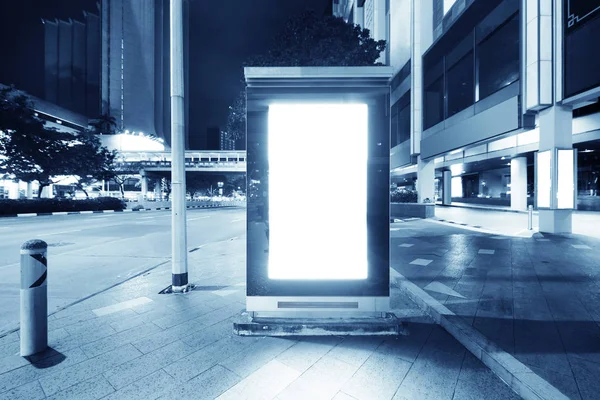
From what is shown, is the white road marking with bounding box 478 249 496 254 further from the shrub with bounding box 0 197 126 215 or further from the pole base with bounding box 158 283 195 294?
the shrub with bounding box 0 197 126 215

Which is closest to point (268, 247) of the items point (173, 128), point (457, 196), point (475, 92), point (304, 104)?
point (304, 104)

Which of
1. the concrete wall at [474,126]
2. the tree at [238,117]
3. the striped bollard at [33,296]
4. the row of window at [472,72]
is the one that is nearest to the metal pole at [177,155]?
the striped bollard at [33,296]

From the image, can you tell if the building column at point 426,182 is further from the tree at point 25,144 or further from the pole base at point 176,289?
the tree at point 25,144

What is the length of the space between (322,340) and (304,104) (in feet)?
8.20

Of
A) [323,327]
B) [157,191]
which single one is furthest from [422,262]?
[157,191]

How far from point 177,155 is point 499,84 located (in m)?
25.4

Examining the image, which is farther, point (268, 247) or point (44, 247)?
point (268, 247)

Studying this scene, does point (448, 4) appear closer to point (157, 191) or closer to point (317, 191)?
point (317, 191)

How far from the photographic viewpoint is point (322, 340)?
9.81ft

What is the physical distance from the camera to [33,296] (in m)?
2.69

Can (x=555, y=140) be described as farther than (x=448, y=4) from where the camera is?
No

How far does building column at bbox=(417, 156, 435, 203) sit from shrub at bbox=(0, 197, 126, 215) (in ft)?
95.9

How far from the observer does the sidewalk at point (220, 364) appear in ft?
7.33

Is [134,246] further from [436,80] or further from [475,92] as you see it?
[436,80]
